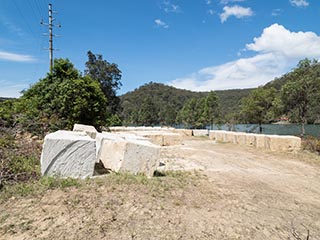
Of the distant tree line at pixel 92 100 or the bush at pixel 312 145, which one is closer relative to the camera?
the distant tree line at pixel 92 100

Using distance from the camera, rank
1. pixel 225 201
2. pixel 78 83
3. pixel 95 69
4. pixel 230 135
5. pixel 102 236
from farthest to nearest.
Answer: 1. pixel 95 69
2. pixel 230 135
3. pixel 78 83
4. pixel 225 201
5. pixel 102 236

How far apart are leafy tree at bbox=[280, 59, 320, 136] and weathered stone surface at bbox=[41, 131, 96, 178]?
14.1m

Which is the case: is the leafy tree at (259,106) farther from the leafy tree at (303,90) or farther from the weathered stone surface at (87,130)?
the weathered stone surface at (87,130)

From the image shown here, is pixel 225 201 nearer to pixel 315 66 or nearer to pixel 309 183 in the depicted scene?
pixel 309 183

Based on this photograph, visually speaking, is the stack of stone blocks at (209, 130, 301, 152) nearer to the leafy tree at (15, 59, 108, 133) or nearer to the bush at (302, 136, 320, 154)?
the bush at (302, 136, 320, 154)

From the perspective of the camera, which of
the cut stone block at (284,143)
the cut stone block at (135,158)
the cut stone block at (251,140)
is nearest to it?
the cut stone block at (135,158)

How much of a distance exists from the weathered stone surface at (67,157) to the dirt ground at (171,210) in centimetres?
42


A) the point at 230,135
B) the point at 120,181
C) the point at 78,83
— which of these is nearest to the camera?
the point at 120,181

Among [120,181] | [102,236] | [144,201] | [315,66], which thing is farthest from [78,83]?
[315,66]

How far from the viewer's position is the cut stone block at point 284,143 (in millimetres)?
9352

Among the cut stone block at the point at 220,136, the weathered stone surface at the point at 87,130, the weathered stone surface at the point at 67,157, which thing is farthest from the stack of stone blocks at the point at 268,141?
the weathered stone surface at the point at 67,157

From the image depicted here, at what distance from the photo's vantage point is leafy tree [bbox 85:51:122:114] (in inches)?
1174

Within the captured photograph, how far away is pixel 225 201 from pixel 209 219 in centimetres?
79

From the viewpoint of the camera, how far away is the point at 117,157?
5121 mm
